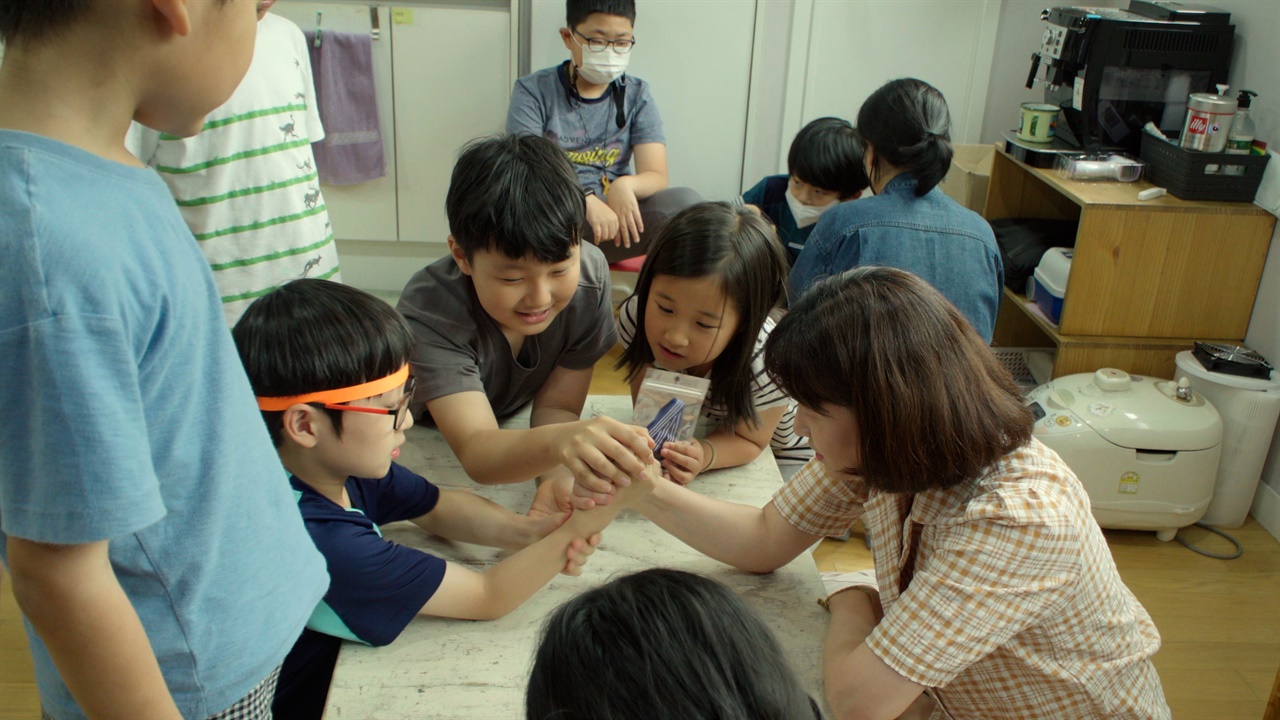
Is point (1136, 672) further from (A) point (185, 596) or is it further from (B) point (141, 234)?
(B) point (141, 234)

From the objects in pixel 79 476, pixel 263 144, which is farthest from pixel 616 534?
pixel 263 144

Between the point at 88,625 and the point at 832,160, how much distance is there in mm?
2446

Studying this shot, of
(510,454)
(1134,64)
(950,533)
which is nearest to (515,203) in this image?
(510,454)

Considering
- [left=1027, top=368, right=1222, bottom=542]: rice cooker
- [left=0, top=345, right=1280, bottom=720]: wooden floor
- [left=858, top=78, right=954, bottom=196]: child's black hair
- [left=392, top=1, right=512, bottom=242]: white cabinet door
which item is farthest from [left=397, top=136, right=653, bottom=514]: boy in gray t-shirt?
[left=392, top=1, right=512, bottom=242]: white cabinet door

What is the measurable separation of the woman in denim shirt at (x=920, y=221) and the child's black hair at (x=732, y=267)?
0.57 m

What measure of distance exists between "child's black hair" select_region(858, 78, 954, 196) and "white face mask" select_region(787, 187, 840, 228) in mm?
641

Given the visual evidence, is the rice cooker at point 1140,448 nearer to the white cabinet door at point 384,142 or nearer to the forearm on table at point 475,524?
the forearm on table at point 475,524

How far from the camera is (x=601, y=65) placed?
Result: 312 cm

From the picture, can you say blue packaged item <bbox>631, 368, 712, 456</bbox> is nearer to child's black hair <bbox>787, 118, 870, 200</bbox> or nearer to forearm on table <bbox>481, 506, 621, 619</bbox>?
forearm on table <bbox>481, 506, 621, 619</bbox>

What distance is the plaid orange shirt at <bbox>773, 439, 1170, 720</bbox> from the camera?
102cm

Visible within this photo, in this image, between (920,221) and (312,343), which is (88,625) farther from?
(920,221)

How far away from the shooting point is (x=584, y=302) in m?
1.63

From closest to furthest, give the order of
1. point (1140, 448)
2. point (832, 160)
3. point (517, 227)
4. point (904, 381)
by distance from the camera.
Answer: point (904, 381) < point (517, 227) < point (1140, 448) < point (832, 160)

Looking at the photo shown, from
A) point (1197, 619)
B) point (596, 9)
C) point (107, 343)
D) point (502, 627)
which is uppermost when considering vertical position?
point (596, 9)
